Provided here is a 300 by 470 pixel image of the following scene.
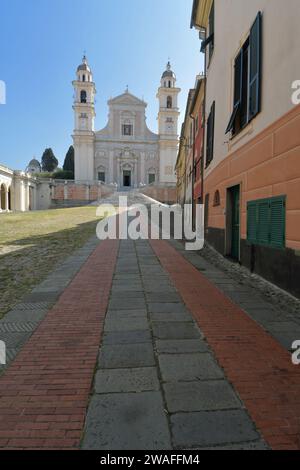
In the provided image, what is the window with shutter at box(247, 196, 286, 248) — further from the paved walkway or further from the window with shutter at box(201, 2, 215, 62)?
the window with shutter at box(201, 2, 215, 62)

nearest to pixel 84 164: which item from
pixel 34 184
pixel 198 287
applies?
pixel 34 184

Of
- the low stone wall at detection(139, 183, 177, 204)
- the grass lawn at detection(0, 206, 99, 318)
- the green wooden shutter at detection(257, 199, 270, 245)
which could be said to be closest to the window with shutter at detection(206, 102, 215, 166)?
the green wooden shutter at detection(257, 199, 270, 245)

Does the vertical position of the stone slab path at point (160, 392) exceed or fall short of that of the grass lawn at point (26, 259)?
it falls short

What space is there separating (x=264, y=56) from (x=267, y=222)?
10.0 ft

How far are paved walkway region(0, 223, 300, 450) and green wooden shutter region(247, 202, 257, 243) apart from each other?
184 centimetres

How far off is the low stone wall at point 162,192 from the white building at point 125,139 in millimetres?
5656

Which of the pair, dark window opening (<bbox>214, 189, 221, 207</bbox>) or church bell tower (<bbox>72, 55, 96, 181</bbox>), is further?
church bell tower (<bbox>72, 55, 96, 181</bbox>)

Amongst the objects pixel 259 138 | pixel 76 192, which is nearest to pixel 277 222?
pixel 259 138

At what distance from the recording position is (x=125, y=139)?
201 ft

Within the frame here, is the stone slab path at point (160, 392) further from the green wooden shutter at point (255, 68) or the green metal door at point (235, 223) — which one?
the green wooden shutter at point (255, 68)

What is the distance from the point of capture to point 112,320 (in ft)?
13.7

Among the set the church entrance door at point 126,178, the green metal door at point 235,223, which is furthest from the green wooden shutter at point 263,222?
the church entrance door at point 126,178

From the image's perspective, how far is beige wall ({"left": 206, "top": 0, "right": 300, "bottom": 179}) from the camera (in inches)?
200

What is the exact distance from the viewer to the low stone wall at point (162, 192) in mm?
52750
